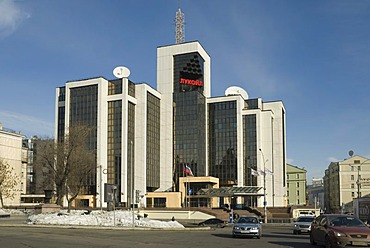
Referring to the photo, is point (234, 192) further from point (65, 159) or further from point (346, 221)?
point (346, 221)

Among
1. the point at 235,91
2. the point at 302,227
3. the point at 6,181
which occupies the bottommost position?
the point at 302,227

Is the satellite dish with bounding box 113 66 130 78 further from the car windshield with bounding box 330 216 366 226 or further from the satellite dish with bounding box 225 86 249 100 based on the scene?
the car windshield with bounding box 330 216 366 226

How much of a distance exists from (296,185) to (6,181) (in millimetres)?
97195

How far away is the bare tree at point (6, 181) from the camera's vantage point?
246 ft

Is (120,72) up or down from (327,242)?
up

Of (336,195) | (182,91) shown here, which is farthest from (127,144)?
(336,195)

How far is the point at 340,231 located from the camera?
17.6 m

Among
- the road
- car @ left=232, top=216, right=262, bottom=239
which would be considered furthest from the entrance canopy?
car @ left=232, top=216, right=262, bottom=239

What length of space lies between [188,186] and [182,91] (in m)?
21.7

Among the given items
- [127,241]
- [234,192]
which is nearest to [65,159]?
[234,192]

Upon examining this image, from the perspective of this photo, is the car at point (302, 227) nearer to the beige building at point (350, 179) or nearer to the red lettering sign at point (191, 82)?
the red lettering sign at point (191, 82)

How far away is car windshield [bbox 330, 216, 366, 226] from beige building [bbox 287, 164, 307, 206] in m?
132

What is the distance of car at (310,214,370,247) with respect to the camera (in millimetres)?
17109

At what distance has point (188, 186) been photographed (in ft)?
301
